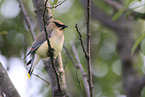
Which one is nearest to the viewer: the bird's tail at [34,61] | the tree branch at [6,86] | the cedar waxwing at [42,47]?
the tree branch at [6,86]

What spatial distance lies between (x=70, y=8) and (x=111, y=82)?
8.50ft

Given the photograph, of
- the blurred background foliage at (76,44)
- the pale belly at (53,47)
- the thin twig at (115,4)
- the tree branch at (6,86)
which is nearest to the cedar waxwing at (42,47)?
the pale belly at (53,47)

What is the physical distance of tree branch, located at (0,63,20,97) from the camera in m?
2.34

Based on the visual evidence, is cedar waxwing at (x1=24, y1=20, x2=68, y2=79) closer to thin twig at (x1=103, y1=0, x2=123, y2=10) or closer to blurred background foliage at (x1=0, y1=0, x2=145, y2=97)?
blurred background foliage at (x1=0, y1=0, x2=145, y2=97)

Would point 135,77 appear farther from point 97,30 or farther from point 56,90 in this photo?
point 56,90

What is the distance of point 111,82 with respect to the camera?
22.3 ft

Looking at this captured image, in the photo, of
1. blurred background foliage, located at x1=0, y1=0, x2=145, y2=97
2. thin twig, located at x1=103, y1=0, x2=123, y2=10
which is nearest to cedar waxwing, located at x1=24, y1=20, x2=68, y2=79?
blurred background foliage, located at x1=0, y1=0, x2=145, y2=97

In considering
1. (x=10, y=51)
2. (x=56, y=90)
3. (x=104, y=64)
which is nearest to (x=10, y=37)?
(x=10, y=51)

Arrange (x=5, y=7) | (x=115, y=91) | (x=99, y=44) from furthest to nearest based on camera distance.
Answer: (x=99, y=44)
(x=115, y=91)
(x=5, y=7)

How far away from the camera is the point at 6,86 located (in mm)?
2373

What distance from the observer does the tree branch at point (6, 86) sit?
7.68 feet

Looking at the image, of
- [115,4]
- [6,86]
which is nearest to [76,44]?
[115,4]

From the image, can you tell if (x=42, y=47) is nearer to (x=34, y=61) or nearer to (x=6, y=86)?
(x=34, y=61)

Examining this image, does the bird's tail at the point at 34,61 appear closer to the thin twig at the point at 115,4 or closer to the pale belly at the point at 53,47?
the pale belly at the point at 53,47
